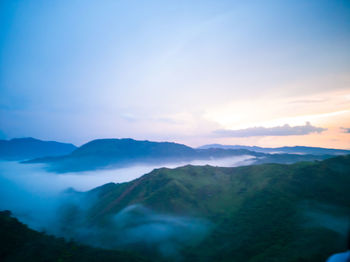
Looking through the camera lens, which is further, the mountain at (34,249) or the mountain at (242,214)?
the mountain at (242,214)

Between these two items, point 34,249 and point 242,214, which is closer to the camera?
point 34,249

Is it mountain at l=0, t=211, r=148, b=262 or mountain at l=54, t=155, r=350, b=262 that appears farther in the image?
mountain at l=54, t=155, r=350, b=262

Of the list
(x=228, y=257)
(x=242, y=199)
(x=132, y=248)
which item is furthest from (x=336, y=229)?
(x=132, y=248)

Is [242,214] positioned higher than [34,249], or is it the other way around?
[34,249]
